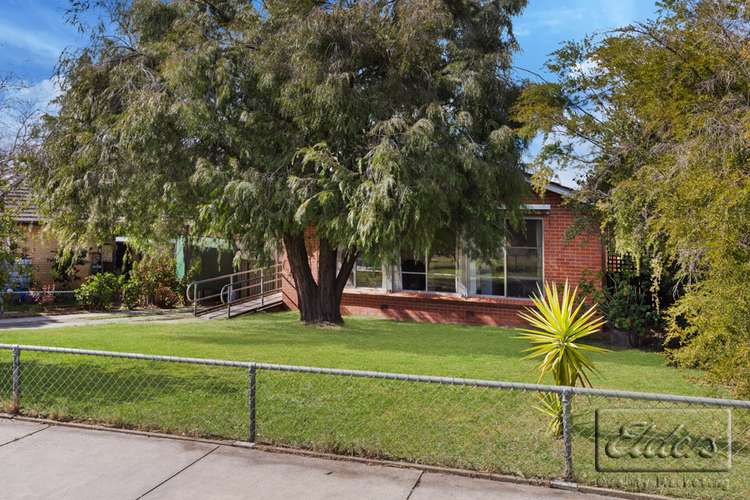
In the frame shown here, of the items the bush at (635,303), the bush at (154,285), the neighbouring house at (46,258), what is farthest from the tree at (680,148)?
the neighbouring house at (46,258)

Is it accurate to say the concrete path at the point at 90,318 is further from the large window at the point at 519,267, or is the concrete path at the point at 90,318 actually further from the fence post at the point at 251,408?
the fence post at the point at 251,408

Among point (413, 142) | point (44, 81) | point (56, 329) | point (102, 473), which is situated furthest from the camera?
point (44, 81)

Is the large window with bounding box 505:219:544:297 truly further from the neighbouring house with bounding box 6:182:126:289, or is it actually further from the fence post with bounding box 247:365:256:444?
the neighbouring house with bounding box 6:182:126:289

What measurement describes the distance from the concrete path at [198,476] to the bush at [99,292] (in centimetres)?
1340

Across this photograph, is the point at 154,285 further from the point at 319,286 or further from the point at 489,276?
the point at 489,276

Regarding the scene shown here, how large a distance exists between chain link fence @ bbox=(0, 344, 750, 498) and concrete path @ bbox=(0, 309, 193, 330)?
21.4 ft

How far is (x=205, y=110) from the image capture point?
12148 mm

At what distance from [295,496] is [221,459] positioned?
1015 mm

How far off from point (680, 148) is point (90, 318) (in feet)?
47.0

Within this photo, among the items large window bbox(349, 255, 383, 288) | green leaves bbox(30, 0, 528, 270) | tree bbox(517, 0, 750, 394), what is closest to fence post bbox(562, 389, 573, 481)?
tree bbox(517, 0, 750, 394)

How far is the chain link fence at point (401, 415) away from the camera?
15.5 ft

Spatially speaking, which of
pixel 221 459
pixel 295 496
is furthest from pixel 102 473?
pixel 295 496

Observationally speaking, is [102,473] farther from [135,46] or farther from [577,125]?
[135,46]

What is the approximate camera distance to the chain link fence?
4.73 m
